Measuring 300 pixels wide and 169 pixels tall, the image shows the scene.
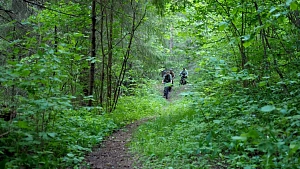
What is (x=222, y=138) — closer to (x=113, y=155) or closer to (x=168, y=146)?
(x=168, y=146)

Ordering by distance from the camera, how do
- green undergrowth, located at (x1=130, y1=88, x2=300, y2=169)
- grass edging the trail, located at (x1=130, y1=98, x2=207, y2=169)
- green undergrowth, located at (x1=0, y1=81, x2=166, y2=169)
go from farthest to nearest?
grass edging the trail, located at (x1=130, y1=98, x2=207, y2=169)
green undergrowth, located at (x1=0, y1=81, x2=166, y2=169)
green undergrowth, located at (x1=130, y1=88, x2=300, y2=169)

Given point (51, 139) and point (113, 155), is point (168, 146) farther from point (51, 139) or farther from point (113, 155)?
point (51, 139)

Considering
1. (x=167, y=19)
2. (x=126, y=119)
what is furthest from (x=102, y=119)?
(x=167, y=19)

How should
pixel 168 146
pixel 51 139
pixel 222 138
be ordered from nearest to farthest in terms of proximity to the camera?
pixel 51 139 < pixel 222 138 < pixel 168 146

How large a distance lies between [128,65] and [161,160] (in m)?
11.1

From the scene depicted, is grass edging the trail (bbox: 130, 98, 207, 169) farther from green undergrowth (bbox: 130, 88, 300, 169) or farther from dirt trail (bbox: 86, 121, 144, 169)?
dirt trail (bbox: 86, 121, 144, 169)

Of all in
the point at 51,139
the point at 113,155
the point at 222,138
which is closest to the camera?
the point at 51,139

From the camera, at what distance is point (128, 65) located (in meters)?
15.7

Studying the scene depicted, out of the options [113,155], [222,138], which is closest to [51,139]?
[113,155]

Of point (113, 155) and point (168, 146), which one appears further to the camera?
point (113, 155)

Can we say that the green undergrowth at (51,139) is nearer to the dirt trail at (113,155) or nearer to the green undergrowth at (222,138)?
the dirt trail at (113,155)

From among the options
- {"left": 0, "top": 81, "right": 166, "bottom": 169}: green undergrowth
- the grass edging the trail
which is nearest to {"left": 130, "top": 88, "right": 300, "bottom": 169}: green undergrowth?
the grass edging the trail

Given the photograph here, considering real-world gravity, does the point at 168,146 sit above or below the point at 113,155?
above

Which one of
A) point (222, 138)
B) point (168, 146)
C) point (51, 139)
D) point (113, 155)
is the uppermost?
point (51, 139)
